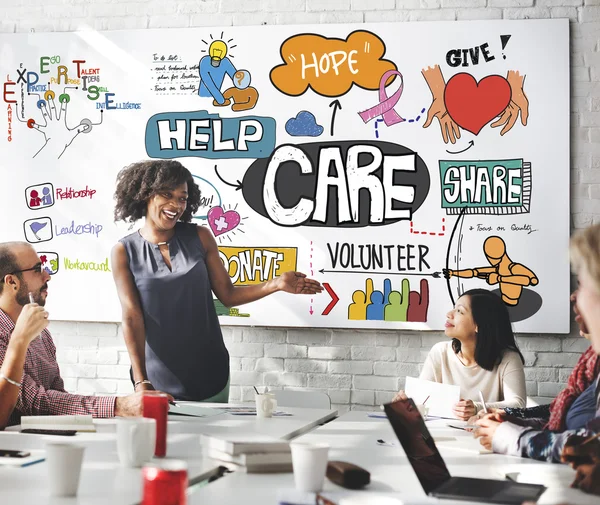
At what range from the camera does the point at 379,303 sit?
4.08m

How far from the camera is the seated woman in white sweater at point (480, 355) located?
359 centimetres

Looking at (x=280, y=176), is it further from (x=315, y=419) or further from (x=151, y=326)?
(x=315, y=419)

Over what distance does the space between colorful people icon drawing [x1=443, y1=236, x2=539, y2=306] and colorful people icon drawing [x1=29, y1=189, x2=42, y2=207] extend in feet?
7.39

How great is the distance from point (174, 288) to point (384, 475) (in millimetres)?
2378

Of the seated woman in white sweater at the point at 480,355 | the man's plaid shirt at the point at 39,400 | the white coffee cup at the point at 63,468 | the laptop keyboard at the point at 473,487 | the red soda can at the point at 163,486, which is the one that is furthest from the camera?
the seated woman in white sweater at the point at 480,355

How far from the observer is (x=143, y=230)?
14.0ft

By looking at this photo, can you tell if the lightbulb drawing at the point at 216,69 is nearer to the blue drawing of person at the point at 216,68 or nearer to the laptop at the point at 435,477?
the blue drawing of person at the point at 216,68

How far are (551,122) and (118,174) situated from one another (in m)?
2.29

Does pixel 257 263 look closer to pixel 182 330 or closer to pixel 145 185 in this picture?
pixel 182 330

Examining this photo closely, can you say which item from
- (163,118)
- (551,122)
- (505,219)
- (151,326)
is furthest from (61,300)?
(551,122)

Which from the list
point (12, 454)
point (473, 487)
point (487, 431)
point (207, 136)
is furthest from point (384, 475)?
point (207, 136)

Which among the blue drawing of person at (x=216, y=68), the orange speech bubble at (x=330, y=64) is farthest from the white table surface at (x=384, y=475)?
the blue drawing of person at (x=216, y=68)

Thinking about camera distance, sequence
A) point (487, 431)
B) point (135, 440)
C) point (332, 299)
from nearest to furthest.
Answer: point (135, 440)
point (487, 431)
point (332, 299)

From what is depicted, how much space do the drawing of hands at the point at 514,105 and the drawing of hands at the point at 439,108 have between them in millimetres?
230
